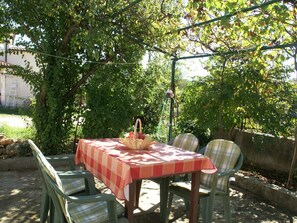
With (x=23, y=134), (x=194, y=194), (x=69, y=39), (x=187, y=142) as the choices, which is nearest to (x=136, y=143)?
(x=194, y=194)

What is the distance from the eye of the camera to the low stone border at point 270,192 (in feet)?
13.0

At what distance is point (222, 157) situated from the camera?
3.35 metres

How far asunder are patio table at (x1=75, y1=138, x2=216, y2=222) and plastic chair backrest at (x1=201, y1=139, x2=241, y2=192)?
346 millimetres

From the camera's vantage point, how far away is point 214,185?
9.54 ft

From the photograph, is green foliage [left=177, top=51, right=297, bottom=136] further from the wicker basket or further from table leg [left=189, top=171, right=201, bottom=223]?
table leg [left=189, top=171, right=201, bottom=223]

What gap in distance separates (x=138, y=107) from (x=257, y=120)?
7.64 feet

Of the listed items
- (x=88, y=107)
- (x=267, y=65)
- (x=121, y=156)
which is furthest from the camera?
(x=88, y=107)

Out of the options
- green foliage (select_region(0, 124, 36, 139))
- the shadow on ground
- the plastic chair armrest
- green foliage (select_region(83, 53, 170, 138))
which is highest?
green foliage (select_region(83, 53, 170, 138))

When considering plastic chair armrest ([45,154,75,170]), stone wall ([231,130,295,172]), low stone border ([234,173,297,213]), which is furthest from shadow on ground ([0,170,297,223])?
stone wall ([231,130,295,172])

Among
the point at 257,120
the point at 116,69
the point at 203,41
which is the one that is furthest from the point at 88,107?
the point at 257,120

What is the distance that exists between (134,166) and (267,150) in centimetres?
396

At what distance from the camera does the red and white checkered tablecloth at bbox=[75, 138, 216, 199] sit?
2471 mm

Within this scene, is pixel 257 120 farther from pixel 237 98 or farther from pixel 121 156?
pixel 121 156

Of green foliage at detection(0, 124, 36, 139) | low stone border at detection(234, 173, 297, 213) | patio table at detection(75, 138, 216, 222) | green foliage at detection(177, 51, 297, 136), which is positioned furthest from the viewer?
green foliage at detection(0, 124, 36, 139)
